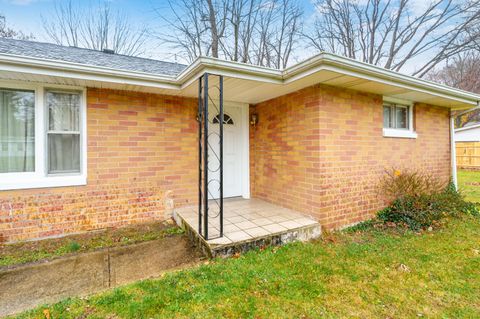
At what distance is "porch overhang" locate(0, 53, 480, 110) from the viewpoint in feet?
10.6

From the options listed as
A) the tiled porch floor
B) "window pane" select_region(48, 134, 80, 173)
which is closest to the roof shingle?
"window pane" select_region(48, 134, 80, 173)

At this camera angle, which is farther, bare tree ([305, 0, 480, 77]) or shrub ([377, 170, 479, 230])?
bare tree ([305, 0, 480, 77])

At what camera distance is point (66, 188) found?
3.98 meters

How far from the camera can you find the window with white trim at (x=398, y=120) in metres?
5.17

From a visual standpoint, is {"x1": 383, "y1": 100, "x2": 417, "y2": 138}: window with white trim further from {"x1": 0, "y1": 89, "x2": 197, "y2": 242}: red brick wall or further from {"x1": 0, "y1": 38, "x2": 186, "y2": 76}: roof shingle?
{"x1": 0, "y1": 38, "x2": 186, "y2": 76}: roof shingle

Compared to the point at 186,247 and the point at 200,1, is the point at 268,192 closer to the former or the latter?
the point at 186,247

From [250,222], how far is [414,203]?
11.4ft

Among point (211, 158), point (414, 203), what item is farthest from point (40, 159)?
point (414, 203)

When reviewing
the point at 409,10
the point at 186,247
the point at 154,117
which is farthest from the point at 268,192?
the point at 409,10

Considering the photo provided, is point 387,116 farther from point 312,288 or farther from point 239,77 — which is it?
point 312,288

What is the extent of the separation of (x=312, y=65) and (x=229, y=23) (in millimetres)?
10770

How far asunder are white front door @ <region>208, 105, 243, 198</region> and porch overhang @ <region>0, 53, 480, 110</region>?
89 cm

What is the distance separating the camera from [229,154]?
224 inches

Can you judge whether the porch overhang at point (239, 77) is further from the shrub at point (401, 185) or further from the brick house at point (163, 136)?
the shrub at point (401, 185)
